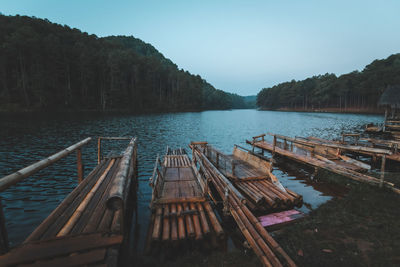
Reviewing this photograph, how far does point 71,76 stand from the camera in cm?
6938

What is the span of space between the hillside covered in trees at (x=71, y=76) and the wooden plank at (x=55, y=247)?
214 feet

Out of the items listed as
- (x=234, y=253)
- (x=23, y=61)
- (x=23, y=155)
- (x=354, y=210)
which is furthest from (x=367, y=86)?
(x=23, y=61)

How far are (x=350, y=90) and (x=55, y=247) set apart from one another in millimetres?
119489

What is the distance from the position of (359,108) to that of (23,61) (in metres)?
137

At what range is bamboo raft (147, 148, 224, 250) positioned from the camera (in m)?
5.76

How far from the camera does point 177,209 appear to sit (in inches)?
280

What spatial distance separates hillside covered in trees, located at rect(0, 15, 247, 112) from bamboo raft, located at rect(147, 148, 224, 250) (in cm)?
6349

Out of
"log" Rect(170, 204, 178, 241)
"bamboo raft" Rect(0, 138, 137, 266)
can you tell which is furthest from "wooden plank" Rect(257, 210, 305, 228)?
"bamboo raft" Rect(0, 138, 137, 266)

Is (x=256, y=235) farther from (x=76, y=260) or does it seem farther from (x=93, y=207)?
(x=93, y=207)

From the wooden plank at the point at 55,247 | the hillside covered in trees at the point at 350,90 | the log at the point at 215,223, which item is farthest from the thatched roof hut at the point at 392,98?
the wooden plank at the point at 55,247

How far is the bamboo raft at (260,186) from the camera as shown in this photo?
820 cm

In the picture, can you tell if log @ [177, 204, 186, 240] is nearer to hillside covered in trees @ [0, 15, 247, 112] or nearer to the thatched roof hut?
the thatched roof hut

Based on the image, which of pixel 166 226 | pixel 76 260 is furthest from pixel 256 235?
pixel 76 260

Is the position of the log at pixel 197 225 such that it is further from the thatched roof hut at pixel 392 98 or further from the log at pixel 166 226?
the thatched roof hut at pixel 392 98
